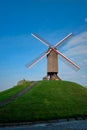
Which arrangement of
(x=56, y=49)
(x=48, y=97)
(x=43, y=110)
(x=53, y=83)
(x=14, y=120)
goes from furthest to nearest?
(x=56, y=49)
(x=53, y=83)
(x=48, y=97)
(x=43, y=110)
(x=14, y=120)

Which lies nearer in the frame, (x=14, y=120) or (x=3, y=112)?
(x=14, y=120)

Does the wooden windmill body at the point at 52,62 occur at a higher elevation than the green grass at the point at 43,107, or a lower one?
higher

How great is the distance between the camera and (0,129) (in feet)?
66.9

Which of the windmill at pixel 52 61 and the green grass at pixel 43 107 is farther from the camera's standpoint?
the windmill at pixel 52 61

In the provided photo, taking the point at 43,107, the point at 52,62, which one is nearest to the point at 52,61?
the point at 52,62

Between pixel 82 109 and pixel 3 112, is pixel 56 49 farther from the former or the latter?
pixel 3 112

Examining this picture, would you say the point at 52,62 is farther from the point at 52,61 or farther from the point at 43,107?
the point at 43,107

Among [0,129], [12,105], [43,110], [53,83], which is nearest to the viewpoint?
[0,129]

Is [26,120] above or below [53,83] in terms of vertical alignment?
below

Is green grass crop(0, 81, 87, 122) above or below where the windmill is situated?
below

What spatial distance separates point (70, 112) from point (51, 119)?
13.8 ft

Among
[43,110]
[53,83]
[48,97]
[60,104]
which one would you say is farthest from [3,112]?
[53,83]

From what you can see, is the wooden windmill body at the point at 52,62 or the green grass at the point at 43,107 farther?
the wooden windmill body at the point at 52,62

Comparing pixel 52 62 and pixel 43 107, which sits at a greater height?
pixel 52 62
